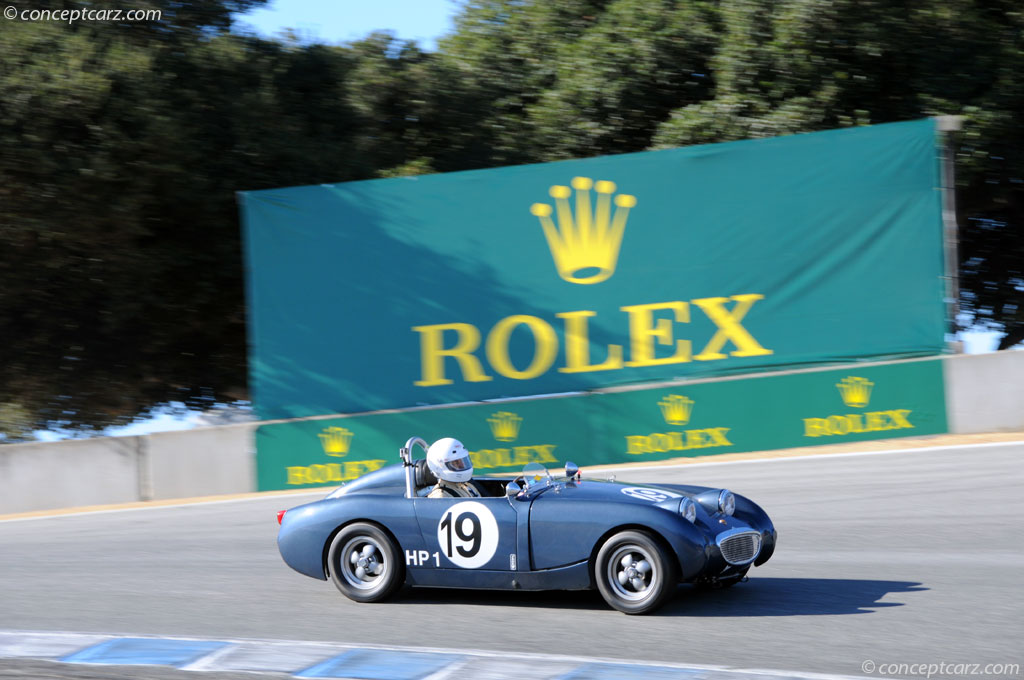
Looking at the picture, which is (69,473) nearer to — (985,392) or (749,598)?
(749,598)

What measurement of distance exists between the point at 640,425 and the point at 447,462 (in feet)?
16.6

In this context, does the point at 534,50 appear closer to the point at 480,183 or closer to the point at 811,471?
the point at 480,183

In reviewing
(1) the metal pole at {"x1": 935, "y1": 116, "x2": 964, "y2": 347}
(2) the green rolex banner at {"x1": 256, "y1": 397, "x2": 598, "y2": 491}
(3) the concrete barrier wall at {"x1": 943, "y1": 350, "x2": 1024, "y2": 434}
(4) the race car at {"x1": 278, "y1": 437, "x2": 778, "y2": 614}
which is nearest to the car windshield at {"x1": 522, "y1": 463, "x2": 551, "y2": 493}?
(4) the race car at {"x1": 278, "y1": 437, "x2": 778, "y2": 614}

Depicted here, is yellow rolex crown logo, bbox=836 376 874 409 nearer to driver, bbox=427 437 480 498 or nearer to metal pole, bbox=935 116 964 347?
metal pole, bbox=935 116 964 347

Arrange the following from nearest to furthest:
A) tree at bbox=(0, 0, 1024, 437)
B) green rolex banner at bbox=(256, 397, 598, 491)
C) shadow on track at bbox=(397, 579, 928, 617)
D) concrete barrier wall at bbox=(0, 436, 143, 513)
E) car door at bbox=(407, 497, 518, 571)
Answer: shadow on track at bbox=(397, 579, 928, 617), car door at bbox=(407, 497, 518, 571), green rolex banner at bbox=(256, 397, 598, 491), concrete barrier wall at bbox=(0, 436, 143, 513), tree at bbox=(0, 0, 1024, 437)

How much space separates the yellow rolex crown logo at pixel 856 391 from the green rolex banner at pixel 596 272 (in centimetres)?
36

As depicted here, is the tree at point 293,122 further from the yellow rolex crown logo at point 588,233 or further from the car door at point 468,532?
the car door at point 468,532

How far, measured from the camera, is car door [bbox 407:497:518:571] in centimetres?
607

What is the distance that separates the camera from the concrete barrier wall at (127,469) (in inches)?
463

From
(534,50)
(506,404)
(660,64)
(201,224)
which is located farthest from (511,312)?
(534,50)

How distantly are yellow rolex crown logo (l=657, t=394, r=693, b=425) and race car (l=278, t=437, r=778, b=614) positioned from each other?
15.3 feet

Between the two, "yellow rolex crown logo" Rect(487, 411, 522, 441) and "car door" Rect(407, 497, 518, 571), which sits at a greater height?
"yellow rolex crown logo" Rect(487, 411, 522, 441)

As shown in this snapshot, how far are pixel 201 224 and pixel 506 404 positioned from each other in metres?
6.89

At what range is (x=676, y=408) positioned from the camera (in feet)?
36.5
